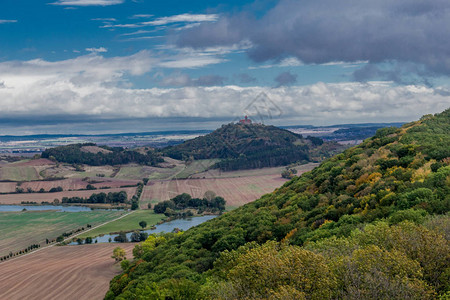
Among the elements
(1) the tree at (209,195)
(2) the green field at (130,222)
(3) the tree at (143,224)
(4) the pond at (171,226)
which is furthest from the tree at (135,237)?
(1) the tree at (209,195)

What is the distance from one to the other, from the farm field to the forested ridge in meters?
77.7

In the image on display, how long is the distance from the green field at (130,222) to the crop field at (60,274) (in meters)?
24.9

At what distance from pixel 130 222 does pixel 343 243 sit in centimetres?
12889

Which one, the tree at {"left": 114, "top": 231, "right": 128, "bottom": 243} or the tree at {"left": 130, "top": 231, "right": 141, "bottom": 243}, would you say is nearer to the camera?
the tree at {"left": 114, "top": 231, "right": 128, "bottom": 243}

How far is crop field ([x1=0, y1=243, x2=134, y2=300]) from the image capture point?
66.5m

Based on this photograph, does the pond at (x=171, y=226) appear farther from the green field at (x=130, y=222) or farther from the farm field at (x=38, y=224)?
the farm field at (x=38, y=224)

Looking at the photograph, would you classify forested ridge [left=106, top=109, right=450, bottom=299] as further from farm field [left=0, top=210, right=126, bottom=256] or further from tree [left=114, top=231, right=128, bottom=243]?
farm field [left=0, top=210, right=126, bottom=256]

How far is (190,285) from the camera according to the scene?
1296 inches

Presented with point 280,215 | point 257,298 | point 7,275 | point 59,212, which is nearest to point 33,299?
point 7,275

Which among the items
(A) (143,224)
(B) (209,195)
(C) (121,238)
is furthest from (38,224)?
(B) (209,195)

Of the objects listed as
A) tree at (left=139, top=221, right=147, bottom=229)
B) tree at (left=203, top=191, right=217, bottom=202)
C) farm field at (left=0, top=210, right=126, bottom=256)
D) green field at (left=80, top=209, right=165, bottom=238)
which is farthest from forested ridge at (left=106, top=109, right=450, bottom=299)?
tree at (left=203, top=191, right=217, bottom=202)

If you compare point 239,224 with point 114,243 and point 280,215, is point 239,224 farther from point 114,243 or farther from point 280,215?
point 114,243

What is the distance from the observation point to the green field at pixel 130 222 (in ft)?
433

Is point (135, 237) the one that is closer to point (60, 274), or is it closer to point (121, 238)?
point (121, 238)
